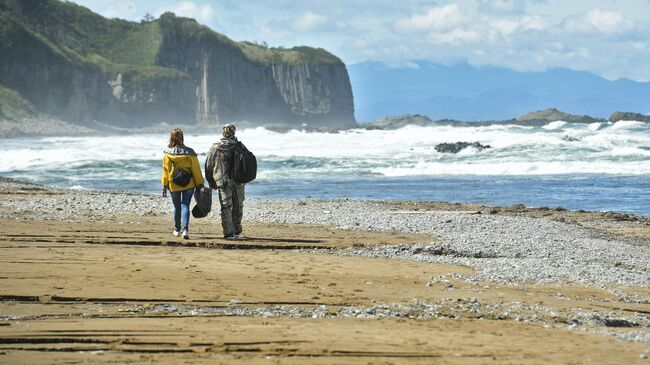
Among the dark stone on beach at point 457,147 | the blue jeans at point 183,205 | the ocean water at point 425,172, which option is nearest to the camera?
the blue jeans at point 183,205

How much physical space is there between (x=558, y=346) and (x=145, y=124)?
Result: 467ft

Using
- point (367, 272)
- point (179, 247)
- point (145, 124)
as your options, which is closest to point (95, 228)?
point (179, 247)

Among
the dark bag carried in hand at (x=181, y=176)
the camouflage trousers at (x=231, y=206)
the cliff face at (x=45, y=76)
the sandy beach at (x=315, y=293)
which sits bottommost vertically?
the sandy beach at (x=315, y=293)

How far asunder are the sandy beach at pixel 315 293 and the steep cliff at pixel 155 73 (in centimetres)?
11582

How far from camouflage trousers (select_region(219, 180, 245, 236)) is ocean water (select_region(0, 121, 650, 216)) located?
13.4 meters

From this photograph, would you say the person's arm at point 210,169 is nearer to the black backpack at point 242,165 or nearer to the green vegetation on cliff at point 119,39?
the black backpack at point 242,165

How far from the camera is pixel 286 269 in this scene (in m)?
11.7

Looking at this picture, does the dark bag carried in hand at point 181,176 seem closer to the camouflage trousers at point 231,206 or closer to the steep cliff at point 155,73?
the camouflage trousers at point 231,206

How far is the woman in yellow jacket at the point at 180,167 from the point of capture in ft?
46.4

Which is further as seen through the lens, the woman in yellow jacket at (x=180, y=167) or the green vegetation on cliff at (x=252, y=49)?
the green vegetation on cliff at (x=252, y=49)

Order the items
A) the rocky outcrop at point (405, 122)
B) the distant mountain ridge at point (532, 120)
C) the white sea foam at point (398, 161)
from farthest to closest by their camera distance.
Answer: the rocky outcrop at point (405, 122), the distant mountain ridge at point (532, 120), the white sea foam at point (398, 161)

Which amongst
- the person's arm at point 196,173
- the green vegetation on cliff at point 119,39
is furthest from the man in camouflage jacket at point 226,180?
the green vegetation on cliff at point 119,39

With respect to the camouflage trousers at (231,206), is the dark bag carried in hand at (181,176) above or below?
above

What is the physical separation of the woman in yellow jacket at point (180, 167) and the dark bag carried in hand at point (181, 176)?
23mm
